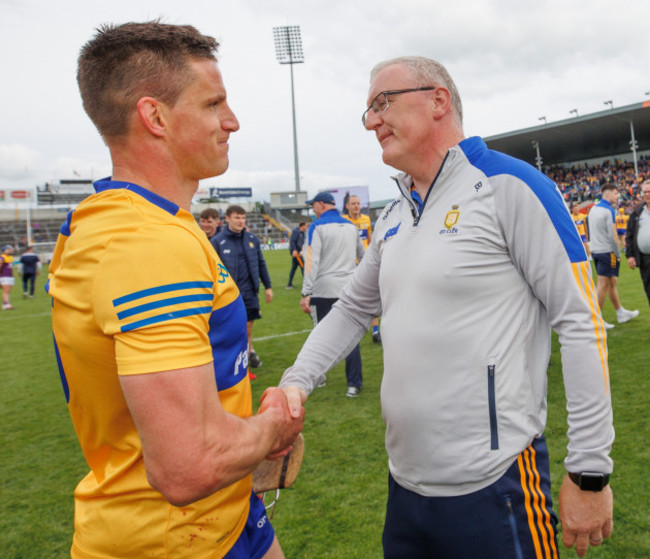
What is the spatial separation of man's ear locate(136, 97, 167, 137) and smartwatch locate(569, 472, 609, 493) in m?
1.53

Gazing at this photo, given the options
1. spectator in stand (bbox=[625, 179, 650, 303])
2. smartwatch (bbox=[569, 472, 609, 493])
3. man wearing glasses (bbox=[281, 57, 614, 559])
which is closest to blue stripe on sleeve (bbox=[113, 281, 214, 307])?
man wearing glasses (bbox=[281, 57, 614, 559])

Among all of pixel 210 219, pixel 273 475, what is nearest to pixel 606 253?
pixel 210 219

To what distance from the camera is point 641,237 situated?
6676mm

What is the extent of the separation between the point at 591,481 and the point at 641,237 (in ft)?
20.5

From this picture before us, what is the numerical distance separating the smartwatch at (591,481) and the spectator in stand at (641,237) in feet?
20.1

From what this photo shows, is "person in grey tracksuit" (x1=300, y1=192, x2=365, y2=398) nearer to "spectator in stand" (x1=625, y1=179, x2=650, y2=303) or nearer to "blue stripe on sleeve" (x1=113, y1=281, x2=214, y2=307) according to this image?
"spectator in stand" (x1=625, y1=179, x2=650, y2=303)

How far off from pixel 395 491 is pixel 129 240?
1326 mm

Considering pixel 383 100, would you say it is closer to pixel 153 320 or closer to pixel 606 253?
pixel 153 320

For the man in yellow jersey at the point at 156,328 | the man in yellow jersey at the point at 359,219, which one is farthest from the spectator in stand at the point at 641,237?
the man in yellow jersey at the point at 156,328

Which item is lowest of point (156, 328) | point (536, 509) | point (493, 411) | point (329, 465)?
point (329, 465)

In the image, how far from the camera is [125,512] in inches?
51.0

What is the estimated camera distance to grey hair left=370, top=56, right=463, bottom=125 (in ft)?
6.52

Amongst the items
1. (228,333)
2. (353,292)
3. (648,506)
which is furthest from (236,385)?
(648,506)

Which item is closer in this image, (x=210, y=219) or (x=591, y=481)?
(x=591, y=481)
